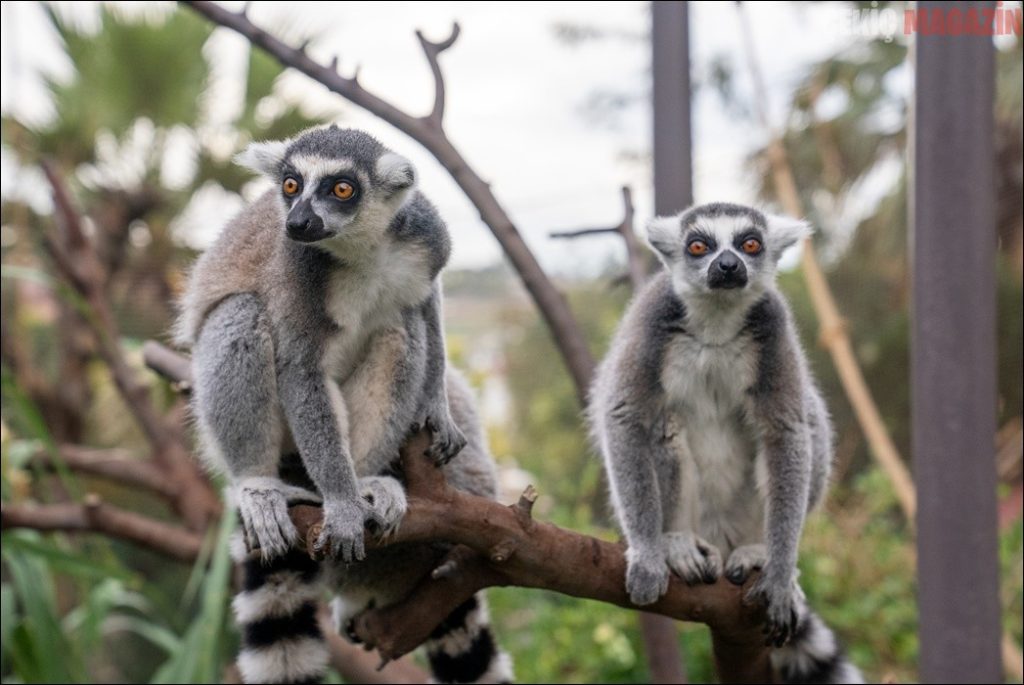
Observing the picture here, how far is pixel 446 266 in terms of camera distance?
2.88 metres

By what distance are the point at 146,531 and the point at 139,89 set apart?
3.42 m

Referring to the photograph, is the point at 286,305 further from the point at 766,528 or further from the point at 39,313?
the point at 39,313

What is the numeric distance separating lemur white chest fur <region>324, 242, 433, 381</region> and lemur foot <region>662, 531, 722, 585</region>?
38.1 inches

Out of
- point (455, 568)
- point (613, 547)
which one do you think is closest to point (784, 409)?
point (613, 547)

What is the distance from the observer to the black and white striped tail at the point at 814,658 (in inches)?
124

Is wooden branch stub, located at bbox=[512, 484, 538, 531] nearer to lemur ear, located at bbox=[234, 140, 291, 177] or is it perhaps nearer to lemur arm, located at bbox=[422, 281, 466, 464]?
lemur arm, located at bbox=[422, 281, 466, 464]

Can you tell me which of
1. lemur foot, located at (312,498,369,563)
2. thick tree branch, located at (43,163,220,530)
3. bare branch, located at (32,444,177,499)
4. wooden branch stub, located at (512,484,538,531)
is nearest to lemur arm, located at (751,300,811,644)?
wooden branch stub, located at (512,484,538,531)

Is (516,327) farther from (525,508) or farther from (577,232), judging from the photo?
(525,508)

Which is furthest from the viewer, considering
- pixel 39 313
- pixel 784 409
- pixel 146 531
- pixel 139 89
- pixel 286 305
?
pixel 39 313

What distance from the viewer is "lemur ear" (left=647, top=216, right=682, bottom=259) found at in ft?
10.9

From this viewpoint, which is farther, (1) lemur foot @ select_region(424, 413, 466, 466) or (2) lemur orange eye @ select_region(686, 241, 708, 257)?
(2) lemur orange eye @ select_region(686, 241, 708, 257)

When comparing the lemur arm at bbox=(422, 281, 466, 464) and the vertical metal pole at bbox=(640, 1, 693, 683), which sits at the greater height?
the vertical metal pole at bbox=(640, 1, 693, 683)

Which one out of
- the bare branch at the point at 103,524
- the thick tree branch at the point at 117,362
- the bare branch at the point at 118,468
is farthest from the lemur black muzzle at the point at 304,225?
the bare branch at the point at 118,468

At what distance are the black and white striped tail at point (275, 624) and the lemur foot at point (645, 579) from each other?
857 mm
